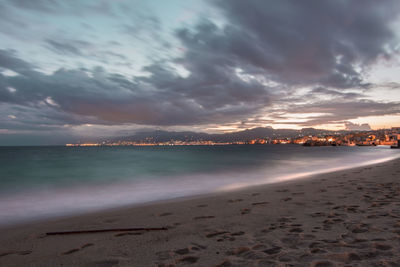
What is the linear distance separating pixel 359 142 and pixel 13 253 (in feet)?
626

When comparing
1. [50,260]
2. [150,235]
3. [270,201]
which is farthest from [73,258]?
[270,201]

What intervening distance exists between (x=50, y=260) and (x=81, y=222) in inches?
112

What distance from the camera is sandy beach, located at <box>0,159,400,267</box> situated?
3613 millimetres

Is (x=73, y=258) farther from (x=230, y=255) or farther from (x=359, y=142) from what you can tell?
(x=359, y=142)

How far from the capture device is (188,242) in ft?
14.6

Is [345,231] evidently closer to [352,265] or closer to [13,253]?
[352,265]

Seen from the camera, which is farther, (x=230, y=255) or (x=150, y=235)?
(x=150, y=235)

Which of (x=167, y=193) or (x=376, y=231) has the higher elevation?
(x=376, y=231)

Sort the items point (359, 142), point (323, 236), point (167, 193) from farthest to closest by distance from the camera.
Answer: point (359, 142) < point (167, 193) < point (323, 236)

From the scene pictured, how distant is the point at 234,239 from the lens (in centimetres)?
445

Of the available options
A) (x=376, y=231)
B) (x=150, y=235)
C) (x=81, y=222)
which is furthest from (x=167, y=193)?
(x=376, y=231)

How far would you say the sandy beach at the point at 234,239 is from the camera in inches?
142

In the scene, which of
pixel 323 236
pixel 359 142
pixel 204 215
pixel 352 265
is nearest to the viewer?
pixel 352 265

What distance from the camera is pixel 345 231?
14.8 ft
